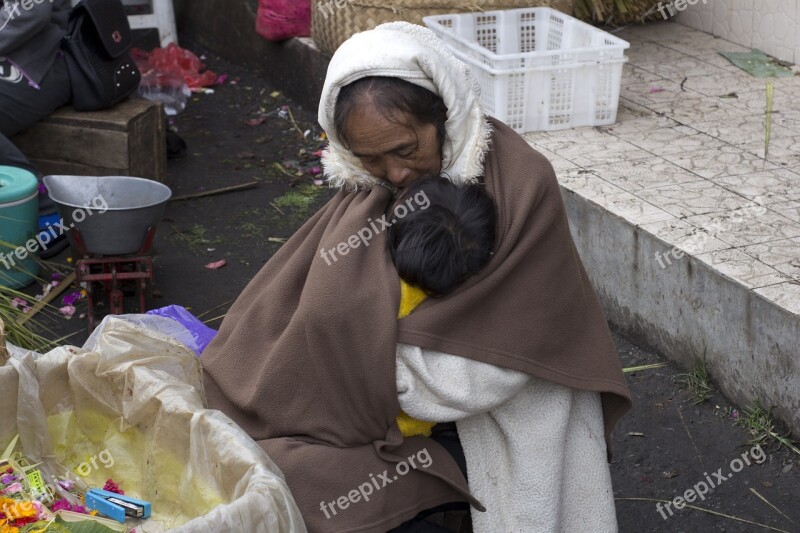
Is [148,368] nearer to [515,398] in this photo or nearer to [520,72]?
[515,398]

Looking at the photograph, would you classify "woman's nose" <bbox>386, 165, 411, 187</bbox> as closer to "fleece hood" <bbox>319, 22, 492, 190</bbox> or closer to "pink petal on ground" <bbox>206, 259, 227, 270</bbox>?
"fleece hood" <bbox>319, 22, 492, 190</bbox>

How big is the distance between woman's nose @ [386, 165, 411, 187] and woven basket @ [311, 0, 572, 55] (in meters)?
2.91

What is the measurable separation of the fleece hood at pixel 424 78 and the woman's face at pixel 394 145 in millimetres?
41

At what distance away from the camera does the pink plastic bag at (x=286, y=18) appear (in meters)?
6.58

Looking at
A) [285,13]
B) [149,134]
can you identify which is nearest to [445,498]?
[149,134]

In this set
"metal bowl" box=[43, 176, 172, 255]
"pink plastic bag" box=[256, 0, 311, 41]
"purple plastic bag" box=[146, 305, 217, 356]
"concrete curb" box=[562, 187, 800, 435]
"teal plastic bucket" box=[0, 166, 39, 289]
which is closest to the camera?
"purple plastic bag" box=[146, 305, 217, 356]

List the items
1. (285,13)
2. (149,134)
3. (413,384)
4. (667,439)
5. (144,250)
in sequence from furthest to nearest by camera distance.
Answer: (285,13) < (149,134) < (144,250) < (667,439) < (413,384)

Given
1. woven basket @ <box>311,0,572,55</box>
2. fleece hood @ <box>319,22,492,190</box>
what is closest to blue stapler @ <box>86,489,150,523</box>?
fleece hood @ <box>319,22,492,190</box>

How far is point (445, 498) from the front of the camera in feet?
7.50

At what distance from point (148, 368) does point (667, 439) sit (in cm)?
182

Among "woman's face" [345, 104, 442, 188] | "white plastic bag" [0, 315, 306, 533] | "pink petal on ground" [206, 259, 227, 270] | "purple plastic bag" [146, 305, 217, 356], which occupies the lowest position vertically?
"pink petal on ground" [206, 259, 227, 270]

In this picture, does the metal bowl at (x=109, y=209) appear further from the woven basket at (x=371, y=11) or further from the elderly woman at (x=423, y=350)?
the elderly woman at (x=423, y=350)

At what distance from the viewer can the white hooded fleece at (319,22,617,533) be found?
2.17m

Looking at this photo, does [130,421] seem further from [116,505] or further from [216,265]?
[216,265]
